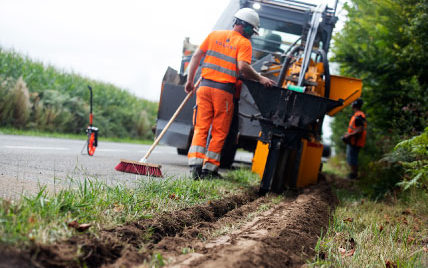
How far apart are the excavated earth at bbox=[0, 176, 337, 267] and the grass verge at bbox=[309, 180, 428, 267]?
0.49 feet

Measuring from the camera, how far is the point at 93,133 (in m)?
8.07

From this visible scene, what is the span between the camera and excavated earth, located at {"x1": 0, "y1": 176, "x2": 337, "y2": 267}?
7.77 ft

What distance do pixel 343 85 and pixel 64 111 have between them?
9965 millimetres

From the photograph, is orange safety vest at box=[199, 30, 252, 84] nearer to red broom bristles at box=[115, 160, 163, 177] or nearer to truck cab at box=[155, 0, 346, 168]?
red broom bristles at box=[115, 160, 163, 177]

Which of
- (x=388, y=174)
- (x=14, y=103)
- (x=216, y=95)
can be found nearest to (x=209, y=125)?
(x=216, y=95)

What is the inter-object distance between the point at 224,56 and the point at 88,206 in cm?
349

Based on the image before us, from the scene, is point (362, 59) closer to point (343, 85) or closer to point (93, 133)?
point (343, 85)

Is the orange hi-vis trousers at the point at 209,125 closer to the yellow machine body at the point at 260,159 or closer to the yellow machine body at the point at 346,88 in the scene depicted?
the yellow machine body at the point at 260,159

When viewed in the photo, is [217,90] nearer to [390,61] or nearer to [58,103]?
[390,61]

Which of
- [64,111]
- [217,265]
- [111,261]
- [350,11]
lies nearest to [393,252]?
[217,265]

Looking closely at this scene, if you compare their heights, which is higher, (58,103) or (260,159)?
(58,103)

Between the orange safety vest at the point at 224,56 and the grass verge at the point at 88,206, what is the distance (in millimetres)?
1706

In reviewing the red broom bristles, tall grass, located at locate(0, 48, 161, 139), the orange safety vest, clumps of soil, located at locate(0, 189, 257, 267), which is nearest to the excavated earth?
clumps of soil, located at locate(0, 189, 257, 267)

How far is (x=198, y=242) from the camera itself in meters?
3.10
